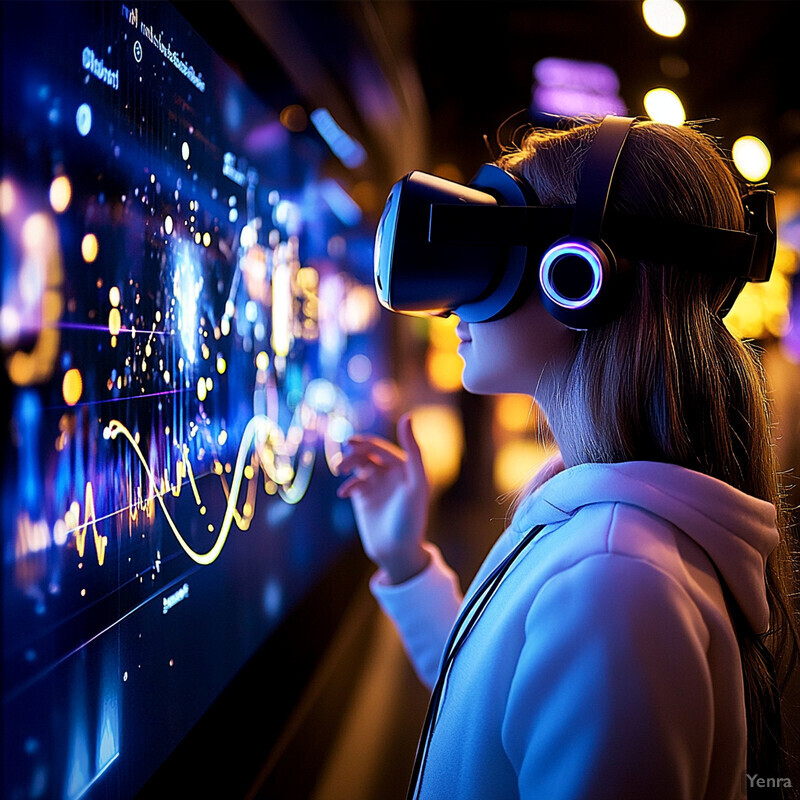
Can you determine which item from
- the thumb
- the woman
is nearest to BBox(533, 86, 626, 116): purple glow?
the thumb

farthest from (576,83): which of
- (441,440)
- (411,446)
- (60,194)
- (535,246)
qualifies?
(60,194)

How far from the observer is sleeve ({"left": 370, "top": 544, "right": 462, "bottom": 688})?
98 cm

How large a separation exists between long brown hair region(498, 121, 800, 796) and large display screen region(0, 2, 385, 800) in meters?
0.39

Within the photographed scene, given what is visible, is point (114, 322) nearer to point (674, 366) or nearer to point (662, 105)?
point (674, 366)

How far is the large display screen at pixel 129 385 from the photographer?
1.40 ft

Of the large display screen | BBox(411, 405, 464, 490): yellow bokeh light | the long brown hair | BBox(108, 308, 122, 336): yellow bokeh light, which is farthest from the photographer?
BBox(411, 405, 464, 490): yellow bokeh light

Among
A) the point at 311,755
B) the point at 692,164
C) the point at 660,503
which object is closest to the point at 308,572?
the point at 311,755

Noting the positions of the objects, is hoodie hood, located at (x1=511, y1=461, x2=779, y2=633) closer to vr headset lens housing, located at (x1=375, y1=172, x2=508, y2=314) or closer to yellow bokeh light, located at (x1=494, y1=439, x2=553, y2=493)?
vr headset lens housing, located at (x1=375, y1=172, x2=508, y2=314)

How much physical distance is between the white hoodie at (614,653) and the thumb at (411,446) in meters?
0.42

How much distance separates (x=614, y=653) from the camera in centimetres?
49

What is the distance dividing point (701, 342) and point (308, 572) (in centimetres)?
87

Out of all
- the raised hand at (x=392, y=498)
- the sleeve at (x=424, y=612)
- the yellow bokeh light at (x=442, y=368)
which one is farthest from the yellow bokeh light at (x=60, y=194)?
the yellow bokeh light at (x=442, y=368)

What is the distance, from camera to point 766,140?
9.96 feet

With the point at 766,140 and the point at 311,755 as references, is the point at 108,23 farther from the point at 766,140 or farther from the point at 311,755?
the point at 766,140
